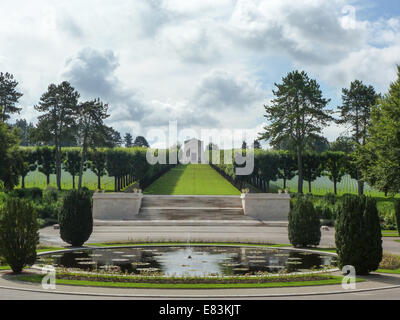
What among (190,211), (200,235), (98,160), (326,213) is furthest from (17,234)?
(98,160)

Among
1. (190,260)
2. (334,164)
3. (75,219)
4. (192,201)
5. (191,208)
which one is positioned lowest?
(190,260)

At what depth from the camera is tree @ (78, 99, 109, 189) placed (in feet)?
225

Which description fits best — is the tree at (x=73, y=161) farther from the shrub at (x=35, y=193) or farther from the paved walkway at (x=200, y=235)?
the paved walkway at (x=200, y=235)

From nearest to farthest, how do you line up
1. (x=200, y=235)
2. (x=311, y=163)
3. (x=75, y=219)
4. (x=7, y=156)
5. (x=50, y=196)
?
(x=75, y=219), (x=200, y=235), (x=7, y=156), (x=50, y=196), (x=311, y=163)

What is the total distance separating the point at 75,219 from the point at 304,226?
40.2 feet

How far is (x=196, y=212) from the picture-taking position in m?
48.1

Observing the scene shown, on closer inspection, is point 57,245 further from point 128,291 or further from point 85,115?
point 85,115

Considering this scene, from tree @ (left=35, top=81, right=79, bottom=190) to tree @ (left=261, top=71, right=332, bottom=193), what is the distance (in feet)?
87.5

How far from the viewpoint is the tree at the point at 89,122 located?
6844cm

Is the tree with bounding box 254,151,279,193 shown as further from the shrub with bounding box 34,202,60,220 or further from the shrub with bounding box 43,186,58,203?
the shrub with bounding box 34,202,60,220

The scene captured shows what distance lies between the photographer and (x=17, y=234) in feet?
60.8

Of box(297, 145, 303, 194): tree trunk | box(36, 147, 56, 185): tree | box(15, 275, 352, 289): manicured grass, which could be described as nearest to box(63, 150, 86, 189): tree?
box(36, 147, 56, 185): tree

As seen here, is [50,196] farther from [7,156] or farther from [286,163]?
[286,163]

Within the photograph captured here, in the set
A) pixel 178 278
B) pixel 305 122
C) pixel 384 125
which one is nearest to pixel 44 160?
pixel 305 122
